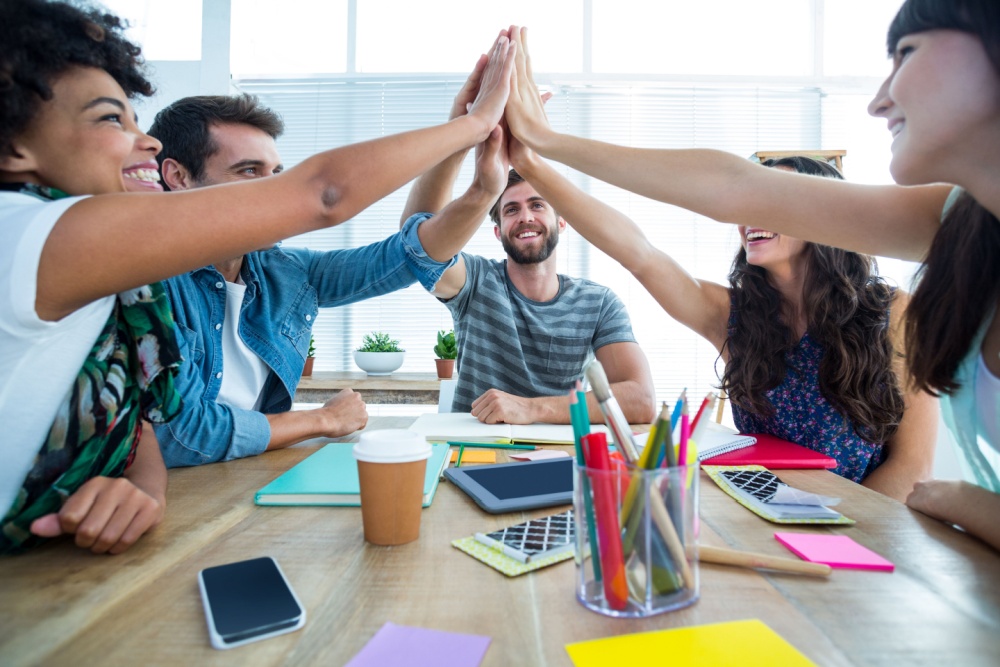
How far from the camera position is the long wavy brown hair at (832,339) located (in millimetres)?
1414

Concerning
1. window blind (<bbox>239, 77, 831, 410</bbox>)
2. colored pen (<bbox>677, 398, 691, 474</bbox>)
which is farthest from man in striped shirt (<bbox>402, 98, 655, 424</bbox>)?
window blind (<bbox>239, 77, 831, 410</bbox>)

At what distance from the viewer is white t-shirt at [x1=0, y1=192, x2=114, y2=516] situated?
0.58 metres

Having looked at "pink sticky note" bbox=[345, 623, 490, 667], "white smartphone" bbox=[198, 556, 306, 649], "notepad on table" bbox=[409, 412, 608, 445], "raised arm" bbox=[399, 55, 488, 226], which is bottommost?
A: "pink sticky note" bbox=[345, 623, 490, 667]

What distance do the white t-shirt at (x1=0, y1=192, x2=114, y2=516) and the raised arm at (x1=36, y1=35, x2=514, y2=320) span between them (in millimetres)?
14

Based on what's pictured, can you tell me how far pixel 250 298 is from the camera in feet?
4.40

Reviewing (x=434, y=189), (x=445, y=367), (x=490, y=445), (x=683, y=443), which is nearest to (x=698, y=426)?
(x=683, y=443)

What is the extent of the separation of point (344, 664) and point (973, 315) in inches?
36.0

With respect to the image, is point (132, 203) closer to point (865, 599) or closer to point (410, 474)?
point (410, 474)

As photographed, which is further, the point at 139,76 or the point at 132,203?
the point at 139,76

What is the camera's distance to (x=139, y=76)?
90 centimetres

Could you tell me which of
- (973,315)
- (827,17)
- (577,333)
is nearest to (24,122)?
(973,315)

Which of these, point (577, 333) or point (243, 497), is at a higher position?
point (577, 333)

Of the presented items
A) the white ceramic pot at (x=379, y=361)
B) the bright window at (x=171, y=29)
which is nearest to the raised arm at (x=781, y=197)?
the white ceramic pot at (x=379, y=361)

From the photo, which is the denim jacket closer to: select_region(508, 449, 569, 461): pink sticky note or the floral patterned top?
select_region(508, 449, 569, 461): pink sticky note
